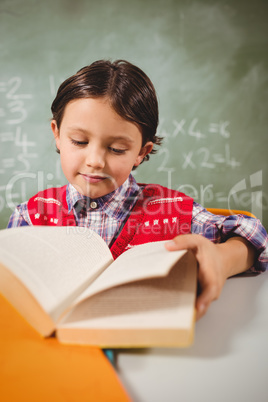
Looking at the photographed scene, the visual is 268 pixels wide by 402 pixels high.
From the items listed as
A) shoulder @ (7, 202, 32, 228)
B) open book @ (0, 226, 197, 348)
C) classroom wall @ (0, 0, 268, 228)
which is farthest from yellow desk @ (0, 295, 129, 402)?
classroom wall @ (0, 0, 268, 228)

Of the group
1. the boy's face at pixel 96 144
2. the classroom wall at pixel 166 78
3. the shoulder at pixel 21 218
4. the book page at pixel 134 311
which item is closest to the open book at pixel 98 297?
the book page at pixel 134 311

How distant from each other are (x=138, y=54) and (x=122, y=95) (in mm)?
795

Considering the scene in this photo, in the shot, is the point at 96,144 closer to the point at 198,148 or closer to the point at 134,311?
the point at 134,311

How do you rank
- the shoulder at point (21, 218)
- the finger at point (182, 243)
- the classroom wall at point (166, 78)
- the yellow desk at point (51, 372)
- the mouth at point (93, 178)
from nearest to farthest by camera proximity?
the yellow desk at point (51, 372) → the finger at point (182, 243) → the mouth at point (93, 178) → the shoulder at point (21, 218) → the classroom wall at point (166, 78)

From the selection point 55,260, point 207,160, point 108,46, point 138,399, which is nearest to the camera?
point 138,399

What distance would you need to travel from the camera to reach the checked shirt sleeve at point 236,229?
437mm

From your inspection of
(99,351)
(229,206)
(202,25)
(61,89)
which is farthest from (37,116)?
(99,351)

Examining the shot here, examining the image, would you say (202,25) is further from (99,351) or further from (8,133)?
(99,351)

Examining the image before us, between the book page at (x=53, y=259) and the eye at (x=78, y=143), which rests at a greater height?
the eye at (x=78, y=143)

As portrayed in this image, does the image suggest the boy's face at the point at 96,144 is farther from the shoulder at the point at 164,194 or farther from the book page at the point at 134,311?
the book page at the point at 134,311

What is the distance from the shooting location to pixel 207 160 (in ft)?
4.29

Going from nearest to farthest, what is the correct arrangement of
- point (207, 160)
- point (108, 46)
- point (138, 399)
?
point (138, 399)
point (108, 46)
point (207, 160)

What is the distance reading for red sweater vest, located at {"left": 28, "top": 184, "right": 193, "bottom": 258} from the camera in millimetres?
590

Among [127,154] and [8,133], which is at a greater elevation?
[8,133]
